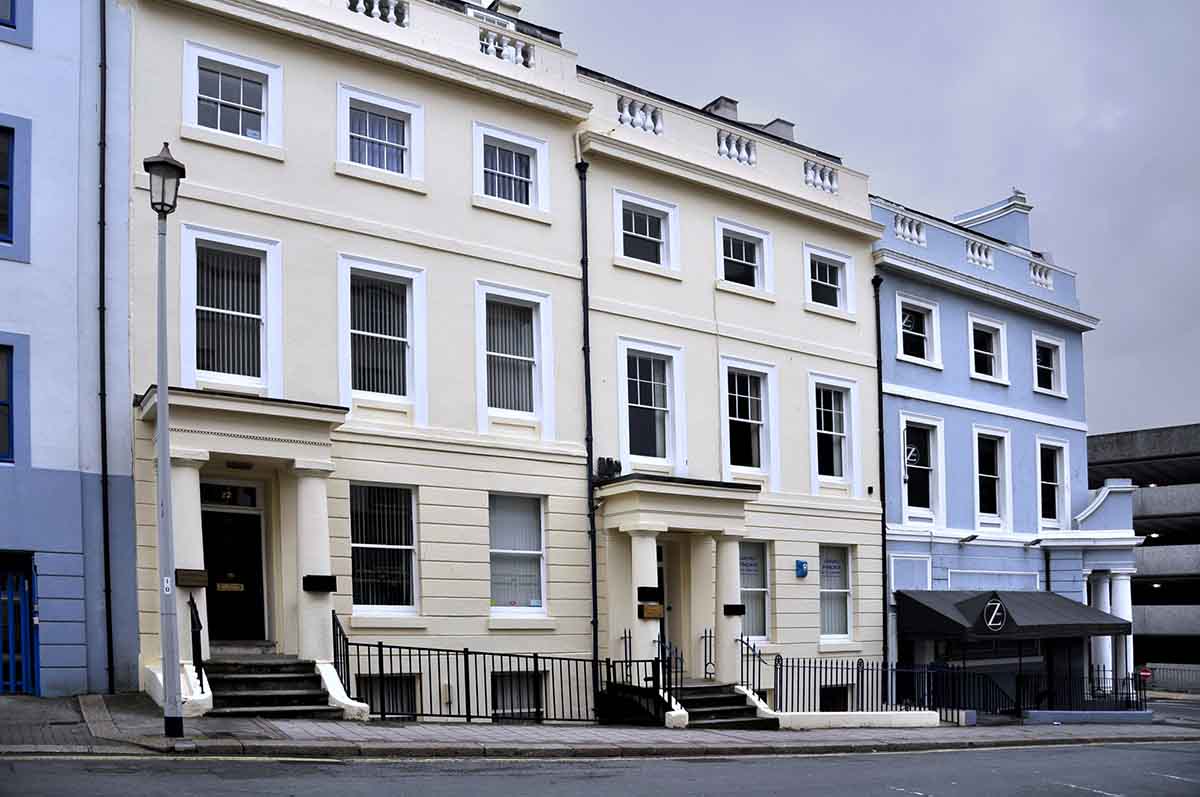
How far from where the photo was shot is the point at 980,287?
30.2 m

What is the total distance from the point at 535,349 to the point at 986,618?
11.0 meters

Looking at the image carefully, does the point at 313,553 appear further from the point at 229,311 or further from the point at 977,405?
the point at 977,405

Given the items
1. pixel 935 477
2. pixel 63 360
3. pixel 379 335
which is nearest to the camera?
pixel 63 360

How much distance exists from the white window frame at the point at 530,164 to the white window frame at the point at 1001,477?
1272cm

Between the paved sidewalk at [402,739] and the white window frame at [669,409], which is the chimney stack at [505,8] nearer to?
the white window frame at [669,409]

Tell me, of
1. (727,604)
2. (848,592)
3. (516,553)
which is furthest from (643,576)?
(848,592)

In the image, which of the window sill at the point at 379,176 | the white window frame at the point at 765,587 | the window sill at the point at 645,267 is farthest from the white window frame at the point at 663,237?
the white window frame at the point at 765,587

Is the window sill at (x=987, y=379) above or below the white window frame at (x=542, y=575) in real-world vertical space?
above

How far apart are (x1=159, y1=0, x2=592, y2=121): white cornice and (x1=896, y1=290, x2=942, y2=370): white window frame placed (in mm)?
9348

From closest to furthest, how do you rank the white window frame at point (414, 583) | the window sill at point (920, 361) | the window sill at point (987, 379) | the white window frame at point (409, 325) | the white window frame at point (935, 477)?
the white window frame at point (414, 583), the white window frame at point (409, 325), the white window frame at point (935, 477), the window sill at point (920, 361), the window sill at point (987, 379)

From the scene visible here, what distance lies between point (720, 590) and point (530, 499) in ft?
12.0

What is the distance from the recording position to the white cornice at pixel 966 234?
1129 inches

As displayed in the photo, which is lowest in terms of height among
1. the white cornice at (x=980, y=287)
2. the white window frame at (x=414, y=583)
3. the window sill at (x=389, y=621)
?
the window sill at (x=389, y=621)

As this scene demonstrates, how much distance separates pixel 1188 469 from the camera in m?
52.5
